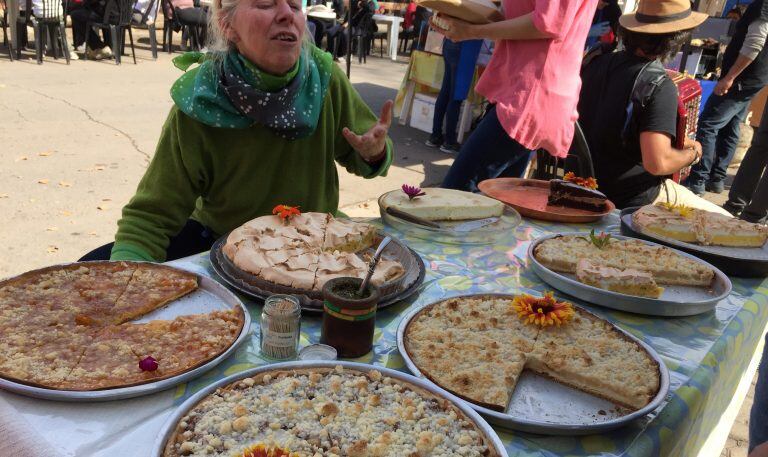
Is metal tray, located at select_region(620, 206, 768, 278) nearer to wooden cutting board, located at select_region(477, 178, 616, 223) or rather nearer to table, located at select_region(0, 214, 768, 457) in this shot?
table, located at select_region(0, 214, 768, 457)

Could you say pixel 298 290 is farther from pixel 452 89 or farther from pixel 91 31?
pixel 91 31

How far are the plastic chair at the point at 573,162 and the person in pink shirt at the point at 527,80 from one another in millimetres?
71

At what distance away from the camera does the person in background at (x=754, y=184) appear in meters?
6.12

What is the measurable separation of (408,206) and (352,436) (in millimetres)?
1481

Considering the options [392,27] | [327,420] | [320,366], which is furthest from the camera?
[392,27]

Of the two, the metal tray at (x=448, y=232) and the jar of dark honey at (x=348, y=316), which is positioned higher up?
the jar of dark honey at (x=348, y=316)

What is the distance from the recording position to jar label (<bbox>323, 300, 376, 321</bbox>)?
146 centimetres

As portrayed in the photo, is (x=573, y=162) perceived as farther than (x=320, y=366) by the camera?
Yes

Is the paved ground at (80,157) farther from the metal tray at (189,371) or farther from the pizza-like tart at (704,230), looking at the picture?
the metal tray at (189,371)

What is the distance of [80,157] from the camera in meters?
6.67

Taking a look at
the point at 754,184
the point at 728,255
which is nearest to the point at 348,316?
the point at 728,255

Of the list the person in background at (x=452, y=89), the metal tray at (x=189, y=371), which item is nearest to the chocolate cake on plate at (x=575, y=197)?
the metal tray at (x=189, y=371)

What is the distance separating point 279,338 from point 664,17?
3300 mm

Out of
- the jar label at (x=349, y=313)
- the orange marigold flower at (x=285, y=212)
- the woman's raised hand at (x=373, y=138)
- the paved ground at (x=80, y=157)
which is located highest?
the woman's raised hand at (x=373, y=138)
